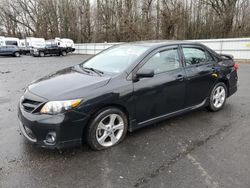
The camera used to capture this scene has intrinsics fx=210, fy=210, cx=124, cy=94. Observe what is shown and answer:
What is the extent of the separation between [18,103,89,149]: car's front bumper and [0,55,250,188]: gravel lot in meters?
0.27

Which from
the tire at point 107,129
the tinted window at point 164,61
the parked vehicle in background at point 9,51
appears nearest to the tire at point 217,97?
the tinted window at point 164,61

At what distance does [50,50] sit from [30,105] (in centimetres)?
2456

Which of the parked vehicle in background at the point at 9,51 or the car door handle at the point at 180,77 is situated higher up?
the parked vehicle in background at the point at 9,51

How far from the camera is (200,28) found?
24516mm

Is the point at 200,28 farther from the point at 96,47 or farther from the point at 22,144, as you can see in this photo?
the point at 22,144

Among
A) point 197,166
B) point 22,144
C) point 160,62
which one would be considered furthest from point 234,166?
point 22,144

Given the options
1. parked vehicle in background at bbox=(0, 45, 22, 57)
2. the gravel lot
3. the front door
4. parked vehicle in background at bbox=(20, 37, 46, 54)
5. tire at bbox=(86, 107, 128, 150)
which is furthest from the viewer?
parked vehicle in background at bbox=(20, 37, 46, 54)

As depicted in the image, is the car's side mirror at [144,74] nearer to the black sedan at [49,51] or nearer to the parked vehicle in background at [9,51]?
the black sedan at [49,51]

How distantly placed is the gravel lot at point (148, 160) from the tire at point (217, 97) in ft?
1.98

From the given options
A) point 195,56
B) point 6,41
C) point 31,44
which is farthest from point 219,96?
point 6,41

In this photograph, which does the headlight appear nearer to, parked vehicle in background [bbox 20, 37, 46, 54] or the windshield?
the windshield

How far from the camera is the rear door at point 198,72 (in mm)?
3932

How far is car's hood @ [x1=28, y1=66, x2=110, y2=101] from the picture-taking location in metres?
2.78

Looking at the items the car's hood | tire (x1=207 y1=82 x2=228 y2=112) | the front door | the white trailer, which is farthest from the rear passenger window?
the white trailer
